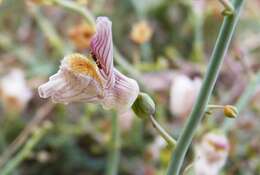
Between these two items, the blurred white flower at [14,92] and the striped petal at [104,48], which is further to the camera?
the blurred white flower at [14,92]

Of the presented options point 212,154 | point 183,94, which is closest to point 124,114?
point 183,94

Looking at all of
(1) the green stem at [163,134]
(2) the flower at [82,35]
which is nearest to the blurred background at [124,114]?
(2) the flower at [82,35]

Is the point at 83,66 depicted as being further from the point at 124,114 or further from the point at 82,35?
the point at 124,114

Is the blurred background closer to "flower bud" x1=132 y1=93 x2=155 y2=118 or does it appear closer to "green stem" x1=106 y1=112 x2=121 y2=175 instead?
"green stem" x1=106 y1=112 x2=121 y2=175

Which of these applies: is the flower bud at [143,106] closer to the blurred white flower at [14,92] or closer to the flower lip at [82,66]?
the flower lip at [82,66]

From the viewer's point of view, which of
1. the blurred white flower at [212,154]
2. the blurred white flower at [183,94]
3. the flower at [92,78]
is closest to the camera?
the flower at [92,78]

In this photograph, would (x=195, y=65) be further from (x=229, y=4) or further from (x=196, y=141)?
(x=229, y=4)

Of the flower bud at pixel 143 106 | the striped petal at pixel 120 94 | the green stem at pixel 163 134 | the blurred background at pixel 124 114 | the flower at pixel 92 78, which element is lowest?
the blurred background at pixel 124 114

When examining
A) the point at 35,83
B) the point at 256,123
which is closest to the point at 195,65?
the point at 256,123
